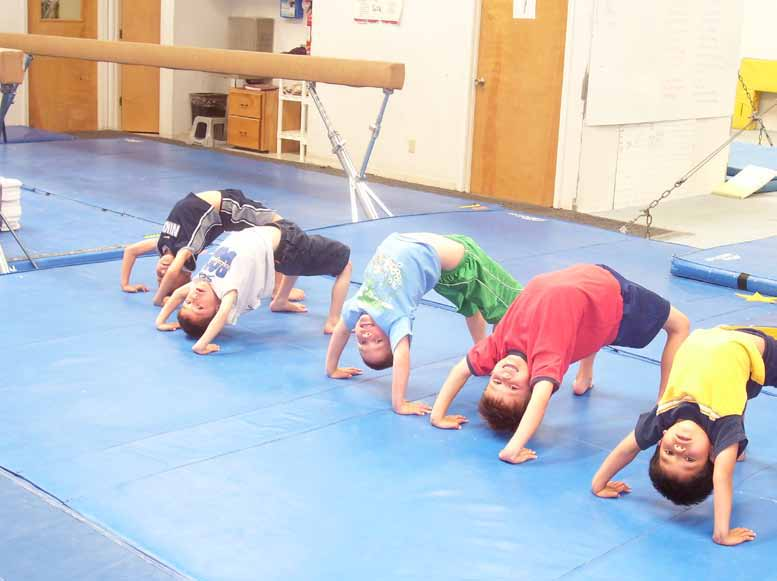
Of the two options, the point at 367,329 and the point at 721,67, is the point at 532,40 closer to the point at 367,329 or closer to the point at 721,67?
the point at 721,67

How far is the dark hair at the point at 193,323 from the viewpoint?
4.59 meters

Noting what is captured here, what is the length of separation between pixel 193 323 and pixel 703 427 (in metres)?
2.40

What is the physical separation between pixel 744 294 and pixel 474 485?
321cm

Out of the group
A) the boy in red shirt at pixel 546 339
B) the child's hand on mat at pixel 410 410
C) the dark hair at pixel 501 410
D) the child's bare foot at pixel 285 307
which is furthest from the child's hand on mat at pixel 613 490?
the child's bare foot at pixel 285 307

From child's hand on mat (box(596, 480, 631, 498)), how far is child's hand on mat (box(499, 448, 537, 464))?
1.06ft

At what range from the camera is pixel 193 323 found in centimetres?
459

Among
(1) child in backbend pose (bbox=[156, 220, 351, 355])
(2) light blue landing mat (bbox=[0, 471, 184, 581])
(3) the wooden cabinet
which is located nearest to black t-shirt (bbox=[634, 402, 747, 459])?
(2) light blue landing mat (bbox=[0, 471, 184, 581])

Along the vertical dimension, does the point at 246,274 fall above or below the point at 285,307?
above

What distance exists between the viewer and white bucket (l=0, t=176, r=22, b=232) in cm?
636

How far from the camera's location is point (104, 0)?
1294 cm

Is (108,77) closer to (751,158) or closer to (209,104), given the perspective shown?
(209,104)

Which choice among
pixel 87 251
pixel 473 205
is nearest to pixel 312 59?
pixel 473 205

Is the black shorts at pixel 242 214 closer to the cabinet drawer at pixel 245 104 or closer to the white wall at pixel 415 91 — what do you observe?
the white wall at pixel 415 91

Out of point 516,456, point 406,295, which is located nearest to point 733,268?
point 406,295
